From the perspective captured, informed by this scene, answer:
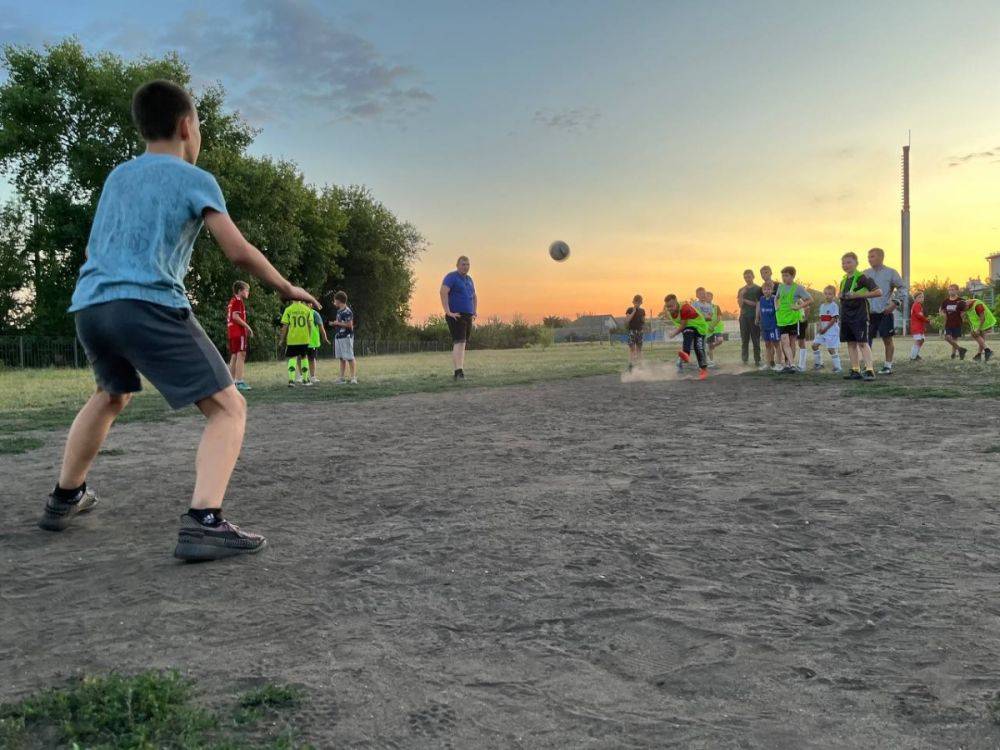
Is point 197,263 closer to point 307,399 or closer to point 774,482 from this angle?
point 307,399

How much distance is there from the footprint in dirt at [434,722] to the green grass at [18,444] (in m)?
6.05

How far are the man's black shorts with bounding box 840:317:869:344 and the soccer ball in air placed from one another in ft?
32.8

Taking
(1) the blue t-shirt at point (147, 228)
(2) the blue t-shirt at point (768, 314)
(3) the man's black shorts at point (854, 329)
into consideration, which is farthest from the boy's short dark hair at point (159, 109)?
(2) the blue t-shirt at point (768, 314)

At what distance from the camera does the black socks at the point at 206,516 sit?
3.34 m

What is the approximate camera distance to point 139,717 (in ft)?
6.33

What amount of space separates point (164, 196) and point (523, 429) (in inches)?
187

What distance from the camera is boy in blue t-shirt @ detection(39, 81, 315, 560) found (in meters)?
3.36

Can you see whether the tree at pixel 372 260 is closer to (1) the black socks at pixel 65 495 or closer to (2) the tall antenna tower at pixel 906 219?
(2) the tall antenna tower at pixel 906 219

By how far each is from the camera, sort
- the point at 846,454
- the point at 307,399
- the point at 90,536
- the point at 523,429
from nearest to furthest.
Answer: the point at 90,536 < the point at 846,454 < the point at 523,429 < the point at 307,399

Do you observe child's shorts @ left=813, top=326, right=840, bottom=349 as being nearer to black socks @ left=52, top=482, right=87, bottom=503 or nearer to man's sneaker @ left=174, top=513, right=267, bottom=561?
man's sneaker @ left=174, top=513, right=267, bottom=561

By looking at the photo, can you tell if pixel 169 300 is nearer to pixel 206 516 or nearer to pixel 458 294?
pixel 206 516

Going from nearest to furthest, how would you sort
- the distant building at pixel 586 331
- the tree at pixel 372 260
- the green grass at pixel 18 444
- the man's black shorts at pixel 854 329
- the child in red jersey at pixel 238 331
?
the green grass at pixel 18 444, the man's black shorts at pixel 854 329, the child in red jersey at pixel 238 331, the tree at pixel 372 260, the distant building at pixel 586 331

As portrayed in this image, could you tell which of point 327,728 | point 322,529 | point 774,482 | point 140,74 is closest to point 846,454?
point 774,482

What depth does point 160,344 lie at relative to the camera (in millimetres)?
3383
